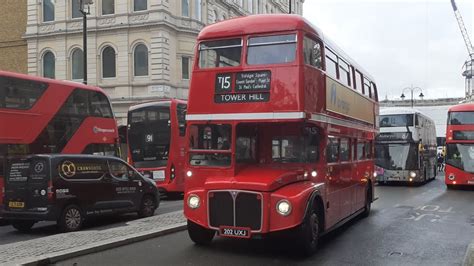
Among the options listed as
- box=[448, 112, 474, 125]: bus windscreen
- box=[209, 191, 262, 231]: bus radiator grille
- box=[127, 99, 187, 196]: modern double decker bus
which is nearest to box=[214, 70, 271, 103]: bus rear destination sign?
box=[209, 191, 262, 231]: bus radiator grille

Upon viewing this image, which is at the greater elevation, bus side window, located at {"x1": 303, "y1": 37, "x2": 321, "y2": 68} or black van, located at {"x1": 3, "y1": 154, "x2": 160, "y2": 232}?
bus side window, located at {"x1": 303, "y1": 37, "x2": 321, "y2": 68}

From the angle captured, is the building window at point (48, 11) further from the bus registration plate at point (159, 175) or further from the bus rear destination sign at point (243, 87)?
the bus rear destination sign at point (243, 87)

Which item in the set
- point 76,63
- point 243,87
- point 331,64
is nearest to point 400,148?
point 331,64

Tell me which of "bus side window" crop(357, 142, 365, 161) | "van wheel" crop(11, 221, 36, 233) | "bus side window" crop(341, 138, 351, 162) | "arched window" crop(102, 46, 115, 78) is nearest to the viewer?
"bus side window" crop(341, 138, 351, 162)

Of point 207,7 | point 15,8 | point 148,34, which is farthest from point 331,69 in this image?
point 15,8

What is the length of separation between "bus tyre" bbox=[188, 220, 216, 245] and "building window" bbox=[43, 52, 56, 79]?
33.1m

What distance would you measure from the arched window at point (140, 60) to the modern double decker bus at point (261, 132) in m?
28.2

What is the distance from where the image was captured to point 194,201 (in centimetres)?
889

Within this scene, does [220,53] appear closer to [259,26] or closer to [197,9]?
[259,26]

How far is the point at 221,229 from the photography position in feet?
28.1

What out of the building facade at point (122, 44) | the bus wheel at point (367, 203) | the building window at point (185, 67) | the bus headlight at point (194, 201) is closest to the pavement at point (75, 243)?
the bus headlight at point (194, 201)

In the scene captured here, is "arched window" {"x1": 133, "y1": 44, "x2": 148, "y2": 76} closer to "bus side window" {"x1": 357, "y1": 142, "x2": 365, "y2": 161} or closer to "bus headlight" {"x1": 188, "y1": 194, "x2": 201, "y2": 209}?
"bus side window" {"x1": 357, "y1": 142, "x2": 365, "y2": 161}

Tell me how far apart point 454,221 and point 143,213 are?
796 cm

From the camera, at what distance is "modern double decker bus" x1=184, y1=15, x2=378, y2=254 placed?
8.44 metres
